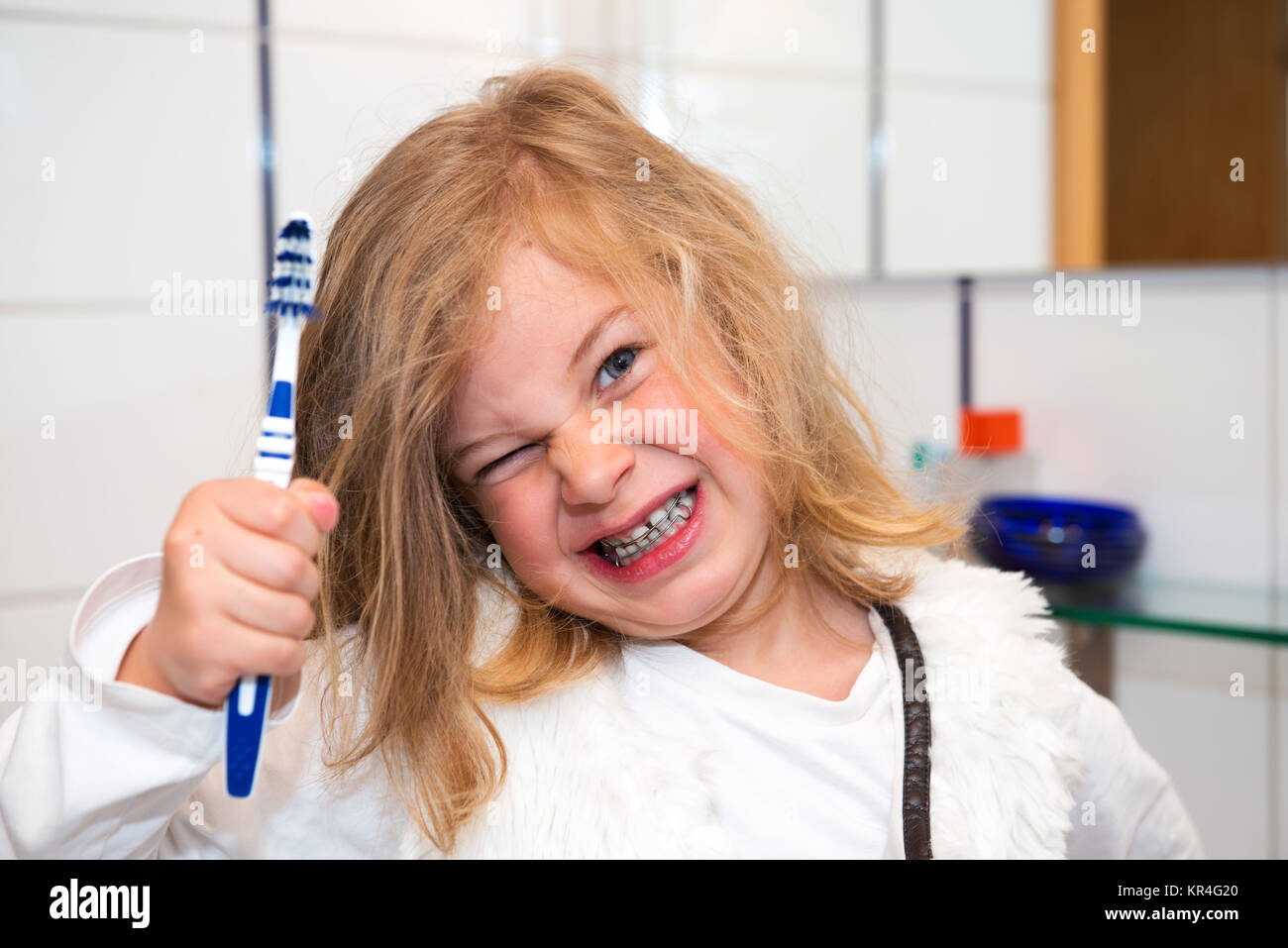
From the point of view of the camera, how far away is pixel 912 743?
65 centimetres

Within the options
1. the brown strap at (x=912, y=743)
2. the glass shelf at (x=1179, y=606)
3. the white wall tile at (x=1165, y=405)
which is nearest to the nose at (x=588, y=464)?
the brown strap at (x=912, y=743)

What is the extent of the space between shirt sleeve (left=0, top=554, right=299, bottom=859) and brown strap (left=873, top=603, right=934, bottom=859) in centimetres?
33

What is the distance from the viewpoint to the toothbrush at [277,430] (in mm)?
431

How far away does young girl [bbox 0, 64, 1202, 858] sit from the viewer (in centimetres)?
59

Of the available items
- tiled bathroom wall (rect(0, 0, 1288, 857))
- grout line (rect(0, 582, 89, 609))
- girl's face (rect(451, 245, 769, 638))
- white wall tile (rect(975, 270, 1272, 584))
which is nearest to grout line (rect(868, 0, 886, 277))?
tiled bathroom wall (rect(0, 0, 1288, 857))

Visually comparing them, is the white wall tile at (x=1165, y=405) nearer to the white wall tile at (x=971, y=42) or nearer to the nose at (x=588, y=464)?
the white wall tile at (x=971, y=42)

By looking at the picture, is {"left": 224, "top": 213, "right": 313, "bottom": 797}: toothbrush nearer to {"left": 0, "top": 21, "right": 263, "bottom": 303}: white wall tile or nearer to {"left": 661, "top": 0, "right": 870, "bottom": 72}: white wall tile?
{"left": 0, "top": 21, "right": 263, "bottom": 303}: white wall tile

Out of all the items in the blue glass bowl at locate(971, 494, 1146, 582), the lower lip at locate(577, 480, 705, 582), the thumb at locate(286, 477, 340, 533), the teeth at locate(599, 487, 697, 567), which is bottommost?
the blue glass bowl at locate(971, 494, 1146, 582)

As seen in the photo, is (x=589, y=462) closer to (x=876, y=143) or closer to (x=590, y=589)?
(x=590, y=589)

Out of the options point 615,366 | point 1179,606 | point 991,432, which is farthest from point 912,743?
point 991,432

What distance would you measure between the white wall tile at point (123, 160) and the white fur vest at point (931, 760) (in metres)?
0.73
